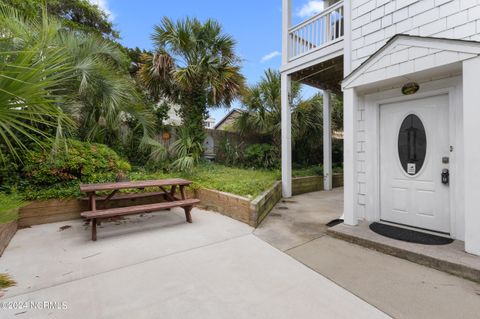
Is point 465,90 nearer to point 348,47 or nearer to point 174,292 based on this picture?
point 348,47

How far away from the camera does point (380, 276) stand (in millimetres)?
2359

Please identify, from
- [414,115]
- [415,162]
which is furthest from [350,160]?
[414,115]

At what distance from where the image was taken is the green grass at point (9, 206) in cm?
322

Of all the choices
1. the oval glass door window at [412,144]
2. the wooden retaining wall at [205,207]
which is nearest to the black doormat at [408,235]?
the oval glass door window at [412,144]

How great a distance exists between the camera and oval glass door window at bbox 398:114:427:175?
10.7 ft

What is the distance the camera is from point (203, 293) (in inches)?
81.9

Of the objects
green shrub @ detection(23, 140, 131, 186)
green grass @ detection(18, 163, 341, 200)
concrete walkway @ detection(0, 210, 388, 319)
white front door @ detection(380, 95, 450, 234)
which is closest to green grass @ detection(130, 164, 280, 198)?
green grass @ detection(18, 163, 341, 200)

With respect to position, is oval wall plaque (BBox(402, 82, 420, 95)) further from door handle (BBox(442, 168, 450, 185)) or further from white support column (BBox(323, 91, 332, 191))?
white support column (BBox(323, 91, 332, 191))

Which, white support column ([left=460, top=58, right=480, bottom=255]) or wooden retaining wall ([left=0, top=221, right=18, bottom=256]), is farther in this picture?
wooden retaining wall ([left=0, top=221, right=18, bottom=256])

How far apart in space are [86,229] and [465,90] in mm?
5402

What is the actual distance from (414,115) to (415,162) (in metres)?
0.67

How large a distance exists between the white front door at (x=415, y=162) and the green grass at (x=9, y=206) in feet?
18.1

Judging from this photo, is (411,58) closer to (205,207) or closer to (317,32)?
(317,32)

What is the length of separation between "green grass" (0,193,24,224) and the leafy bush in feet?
20.7
